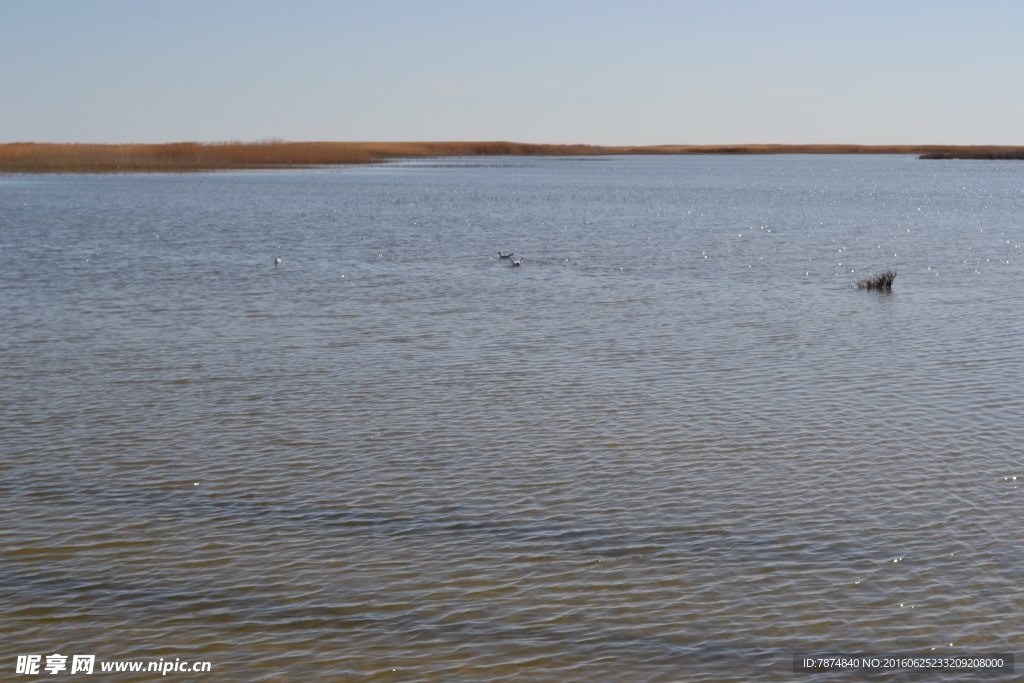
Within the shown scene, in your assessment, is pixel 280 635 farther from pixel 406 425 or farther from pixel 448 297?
pixel 448 297

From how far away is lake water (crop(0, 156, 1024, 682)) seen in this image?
9.07 m

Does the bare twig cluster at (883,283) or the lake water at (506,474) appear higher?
the bare twig cluster at (883,283)

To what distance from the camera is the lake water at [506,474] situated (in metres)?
9.07

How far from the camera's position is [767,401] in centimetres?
1680

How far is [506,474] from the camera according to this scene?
43.5ft

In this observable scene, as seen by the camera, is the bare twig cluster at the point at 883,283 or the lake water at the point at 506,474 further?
the bare twig cluster at the point at 883,283

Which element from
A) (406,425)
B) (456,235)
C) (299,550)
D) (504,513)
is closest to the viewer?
(299,550)

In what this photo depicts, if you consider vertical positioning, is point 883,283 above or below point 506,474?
above

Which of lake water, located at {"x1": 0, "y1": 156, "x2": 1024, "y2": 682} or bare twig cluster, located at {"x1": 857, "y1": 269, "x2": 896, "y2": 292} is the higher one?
bare twig cluster, located at {"x1": 857, "y1": 269, "x2": 896, "y2": 292}

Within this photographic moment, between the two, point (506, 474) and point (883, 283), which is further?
point (883, 283)

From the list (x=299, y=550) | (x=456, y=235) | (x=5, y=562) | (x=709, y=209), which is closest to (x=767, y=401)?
(x=299, y=550)

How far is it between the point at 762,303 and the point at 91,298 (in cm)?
1888

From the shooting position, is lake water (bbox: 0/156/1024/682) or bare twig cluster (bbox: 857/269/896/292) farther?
bare twig cluster (bbox: 857/269/896/292)

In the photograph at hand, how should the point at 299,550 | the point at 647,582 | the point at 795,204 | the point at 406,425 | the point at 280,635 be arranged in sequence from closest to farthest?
the point at 280,635
the point at 647,582
the point at 299,550
the point at 406,425
the point at 795,204
